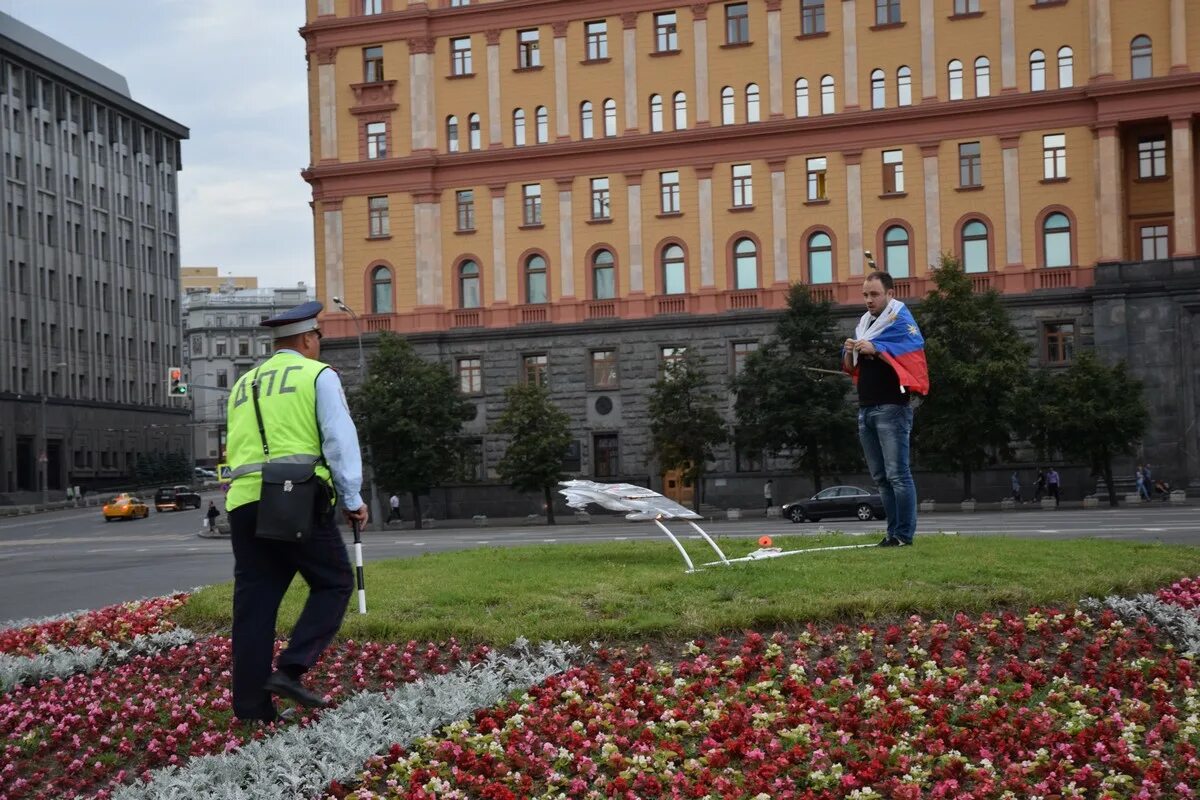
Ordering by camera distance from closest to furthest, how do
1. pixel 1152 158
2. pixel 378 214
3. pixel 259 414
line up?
pixel 259 414 < pixel 1152 158 < pixel 378 214

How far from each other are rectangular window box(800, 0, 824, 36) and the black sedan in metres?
22.3

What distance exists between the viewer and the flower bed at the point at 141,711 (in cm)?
774

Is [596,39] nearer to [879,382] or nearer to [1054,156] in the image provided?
[1054,156]

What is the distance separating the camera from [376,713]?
7.91m

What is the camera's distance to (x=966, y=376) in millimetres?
49375

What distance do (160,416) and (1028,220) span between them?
84936 mm

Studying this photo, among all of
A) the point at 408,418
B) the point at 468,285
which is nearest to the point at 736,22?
the point at 468,285

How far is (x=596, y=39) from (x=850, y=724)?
2320 inches

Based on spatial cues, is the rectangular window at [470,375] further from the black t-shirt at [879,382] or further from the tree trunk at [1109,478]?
the black t-shirt at [879,382]

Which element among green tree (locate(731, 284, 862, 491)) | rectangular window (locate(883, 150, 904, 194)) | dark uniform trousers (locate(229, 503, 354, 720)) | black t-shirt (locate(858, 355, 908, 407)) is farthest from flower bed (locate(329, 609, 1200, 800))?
rectangular window (locate(883, 150, 904, 194))

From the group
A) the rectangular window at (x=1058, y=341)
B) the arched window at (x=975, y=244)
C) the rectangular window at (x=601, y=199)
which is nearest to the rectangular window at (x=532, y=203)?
the rectangular window at (x=601, y=199)

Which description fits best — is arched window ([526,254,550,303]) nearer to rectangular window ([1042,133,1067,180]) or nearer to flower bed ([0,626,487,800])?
rectangular window ([1042,133,1067,180])

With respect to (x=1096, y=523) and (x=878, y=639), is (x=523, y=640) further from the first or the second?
(x=1096, y=523)

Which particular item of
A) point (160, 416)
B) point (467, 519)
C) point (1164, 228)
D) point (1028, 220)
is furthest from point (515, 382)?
point (160, 416)
